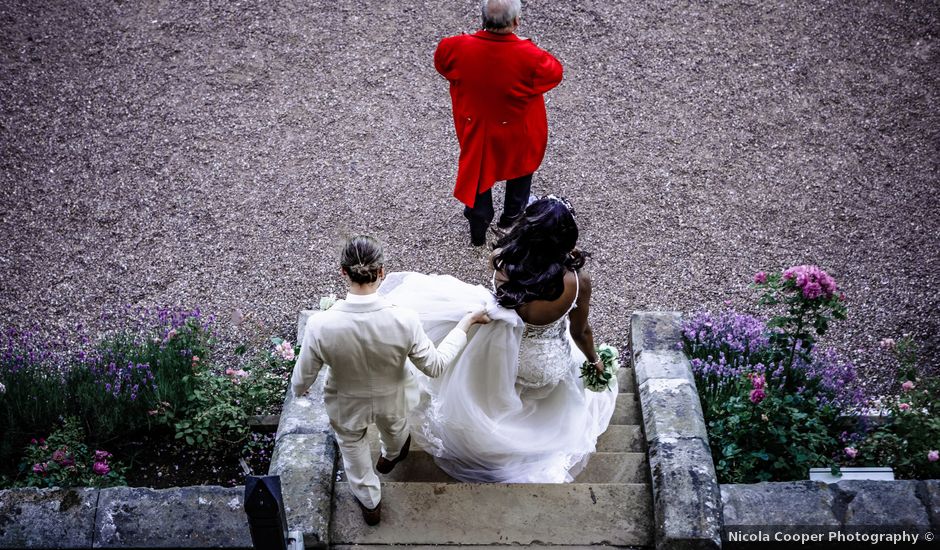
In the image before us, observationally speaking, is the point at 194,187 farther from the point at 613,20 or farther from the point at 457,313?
the point at 613,20

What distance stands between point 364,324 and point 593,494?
1.38 m

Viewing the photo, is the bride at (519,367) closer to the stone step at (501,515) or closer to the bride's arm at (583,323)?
the bride's arm at (583,323)

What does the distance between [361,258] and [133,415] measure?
206 cm

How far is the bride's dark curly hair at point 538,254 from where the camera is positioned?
3.33 meters

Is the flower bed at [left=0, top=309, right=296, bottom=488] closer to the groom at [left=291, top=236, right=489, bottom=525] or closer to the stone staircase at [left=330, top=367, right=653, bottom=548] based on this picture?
the stone staircase at [left=330, top=367, right=653, bottom=548]

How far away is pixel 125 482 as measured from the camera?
162 inches

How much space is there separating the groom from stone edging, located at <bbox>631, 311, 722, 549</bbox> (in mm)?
1076

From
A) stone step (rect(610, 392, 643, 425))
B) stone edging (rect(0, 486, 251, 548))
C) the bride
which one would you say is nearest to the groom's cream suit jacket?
the bride

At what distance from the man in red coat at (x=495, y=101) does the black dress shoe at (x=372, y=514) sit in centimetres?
246

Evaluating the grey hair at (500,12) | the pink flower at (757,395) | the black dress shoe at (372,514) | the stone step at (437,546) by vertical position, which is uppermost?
the grey hair at (500,12)

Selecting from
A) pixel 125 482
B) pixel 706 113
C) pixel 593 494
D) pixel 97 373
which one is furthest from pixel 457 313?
pixel 706 113

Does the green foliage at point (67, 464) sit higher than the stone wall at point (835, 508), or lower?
lower

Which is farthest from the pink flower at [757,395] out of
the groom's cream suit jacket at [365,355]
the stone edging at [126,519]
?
the stone edging at [126,519]

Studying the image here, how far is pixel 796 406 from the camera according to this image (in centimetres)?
423
